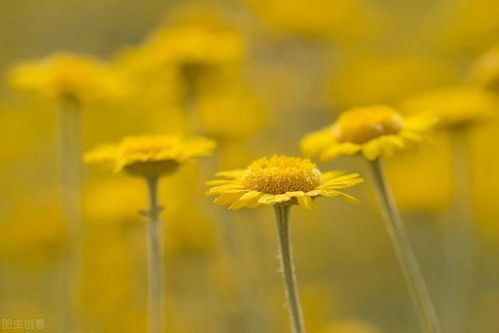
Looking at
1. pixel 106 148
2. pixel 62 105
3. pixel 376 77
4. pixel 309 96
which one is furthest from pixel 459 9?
pixel 106 148

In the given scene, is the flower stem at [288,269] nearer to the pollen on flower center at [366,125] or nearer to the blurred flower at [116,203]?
the pollen on flower center at [366,125]

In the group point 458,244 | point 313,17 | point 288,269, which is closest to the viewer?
point 288,269

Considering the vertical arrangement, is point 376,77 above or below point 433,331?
above

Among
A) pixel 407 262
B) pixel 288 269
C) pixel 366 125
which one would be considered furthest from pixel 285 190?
pixel 366 125

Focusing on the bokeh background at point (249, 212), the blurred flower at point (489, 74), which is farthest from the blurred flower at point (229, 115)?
the blurred flower at point (489, 74)

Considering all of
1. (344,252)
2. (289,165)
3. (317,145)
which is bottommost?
(289,165)

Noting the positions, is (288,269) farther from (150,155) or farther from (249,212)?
(249,212)

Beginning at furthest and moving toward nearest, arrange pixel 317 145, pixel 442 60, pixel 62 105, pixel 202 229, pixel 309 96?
pixel 442 60
pixel 309 96
pixel 202 229
pixel 62 105
pixel 317 145

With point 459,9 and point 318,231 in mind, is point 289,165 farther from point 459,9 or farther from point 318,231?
point 459,9
